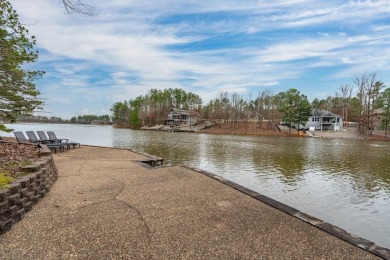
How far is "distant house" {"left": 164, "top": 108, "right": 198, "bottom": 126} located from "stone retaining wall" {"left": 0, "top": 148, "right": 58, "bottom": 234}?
68.2m

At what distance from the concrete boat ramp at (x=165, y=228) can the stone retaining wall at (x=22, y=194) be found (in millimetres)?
135

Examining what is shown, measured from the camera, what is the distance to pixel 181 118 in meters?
78.2

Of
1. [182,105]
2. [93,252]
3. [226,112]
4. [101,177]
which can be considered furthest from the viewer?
[182,105]

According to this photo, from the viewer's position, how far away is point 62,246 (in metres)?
3.41

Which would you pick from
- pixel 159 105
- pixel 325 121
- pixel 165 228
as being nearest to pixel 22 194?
pixel 165 228

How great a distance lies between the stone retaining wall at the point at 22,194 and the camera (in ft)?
12.5

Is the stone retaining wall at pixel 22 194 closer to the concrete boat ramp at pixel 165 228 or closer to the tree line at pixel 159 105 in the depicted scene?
the concrete boat ramp at pixel 165 228

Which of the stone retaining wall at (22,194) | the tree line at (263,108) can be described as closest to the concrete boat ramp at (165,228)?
the stone retaining wall at (22,194)

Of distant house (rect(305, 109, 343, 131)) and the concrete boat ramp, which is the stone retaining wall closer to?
the concrete boat ramp

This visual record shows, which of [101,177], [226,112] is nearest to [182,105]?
[226,112]

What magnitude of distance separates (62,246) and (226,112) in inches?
2632

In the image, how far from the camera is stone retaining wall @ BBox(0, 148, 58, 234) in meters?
3.80

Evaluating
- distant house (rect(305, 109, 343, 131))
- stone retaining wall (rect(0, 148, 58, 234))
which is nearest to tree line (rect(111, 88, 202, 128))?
distant house (rect(305, 109, 343, 131))

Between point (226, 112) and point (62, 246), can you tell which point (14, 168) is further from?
point (226, 112)
